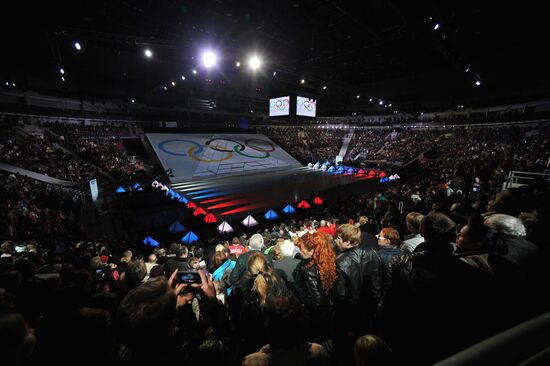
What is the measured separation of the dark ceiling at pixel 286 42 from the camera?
9.30 metres

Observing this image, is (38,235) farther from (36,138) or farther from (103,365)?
(36,138)

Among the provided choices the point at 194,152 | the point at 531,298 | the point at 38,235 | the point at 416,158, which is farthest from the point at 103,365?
the point at 416,158

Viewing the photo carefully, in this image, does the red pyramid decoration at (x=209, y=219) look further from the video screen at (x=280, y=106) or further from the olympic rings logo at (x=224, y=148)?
the olympic rings logo at (x=224, y=148)

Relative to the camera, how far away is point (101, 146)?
61.6ft

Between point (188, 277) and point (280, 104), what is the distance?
15.4 metres

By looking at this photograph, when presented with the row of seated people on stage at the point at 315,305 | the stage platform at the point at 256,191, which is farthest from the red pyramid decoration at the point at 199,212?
the row of seated people on stage at the point at 315,305

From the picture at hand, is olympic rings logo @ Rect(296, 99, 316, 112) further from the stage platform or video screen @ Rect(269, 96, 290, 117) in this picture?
the stage platform

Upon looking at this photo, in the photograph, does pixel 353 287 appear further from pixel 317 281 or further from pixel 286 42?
pixel 286 42

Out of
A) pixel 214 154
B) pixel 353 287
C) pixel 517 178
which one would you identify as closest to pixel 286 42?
pixel 517 178

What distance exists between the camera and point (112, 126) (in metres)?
22.2

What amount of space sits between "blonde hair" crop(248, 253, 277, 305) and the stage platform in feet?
27.5

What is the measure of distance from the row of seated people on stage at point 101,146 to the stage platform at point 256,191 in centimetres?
415

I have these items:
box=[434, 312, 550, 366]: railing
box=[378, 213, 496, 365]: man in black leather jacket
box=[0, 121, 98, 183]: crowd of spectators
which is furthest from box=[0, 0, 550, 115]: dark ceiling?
box=[434, 312, 550, 366]: railing

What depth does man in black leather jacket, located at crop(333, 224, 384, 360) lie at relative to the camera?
2.12 meters
